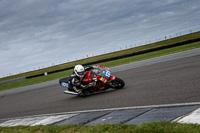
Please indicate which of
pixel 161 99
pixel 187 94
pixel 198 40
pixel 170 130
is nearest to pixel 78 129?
pixel 170 130

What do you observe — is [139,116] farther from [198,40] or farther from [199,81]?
[198,40]

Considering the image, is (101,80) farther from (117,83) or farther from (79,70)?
(79,70)

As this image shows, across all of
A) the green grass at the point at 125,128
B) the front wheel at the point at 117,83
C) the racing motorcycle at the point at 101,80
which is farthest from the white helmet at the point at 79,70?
the green grass at the point at 125,128

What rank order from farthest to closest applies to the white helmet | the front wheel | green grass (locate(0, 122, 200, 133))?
the front wheel < the white helmet < green grass (locate(0, 122, 200, 133))

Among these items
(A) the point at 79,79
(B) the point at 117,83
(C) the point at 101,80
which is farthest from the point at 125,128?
(A) the point at 79,79

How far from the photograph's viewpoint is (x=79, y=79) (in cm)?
1089

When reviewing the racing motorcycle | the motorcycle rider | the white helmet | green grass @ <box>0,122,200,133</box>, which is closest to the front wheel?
the racing motorcycle

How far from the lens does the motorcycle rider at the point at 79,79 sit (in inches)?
417

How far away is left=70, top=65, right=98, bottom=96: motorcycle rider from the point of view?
10.6m

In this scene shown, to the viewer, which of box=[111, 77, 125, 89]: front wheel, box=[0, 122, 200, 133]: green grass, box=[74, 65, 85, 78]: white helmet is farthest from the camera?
box=[111, 77, 125, 89]: front wheel

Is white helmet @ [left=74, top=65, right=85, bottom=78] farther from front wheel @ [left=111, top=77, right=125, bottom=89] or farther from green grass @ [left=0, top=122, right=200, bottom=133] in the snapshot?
green grass @ [left=0, top=122, right=200, bottom=133]

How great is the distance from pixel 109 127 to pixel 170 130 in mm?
1374

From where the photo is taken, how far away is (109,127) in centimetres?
511

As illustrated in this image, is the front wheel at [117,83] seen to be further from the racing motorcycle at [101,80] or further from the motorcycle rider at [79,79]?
the motorcycle rider at [79,79]
